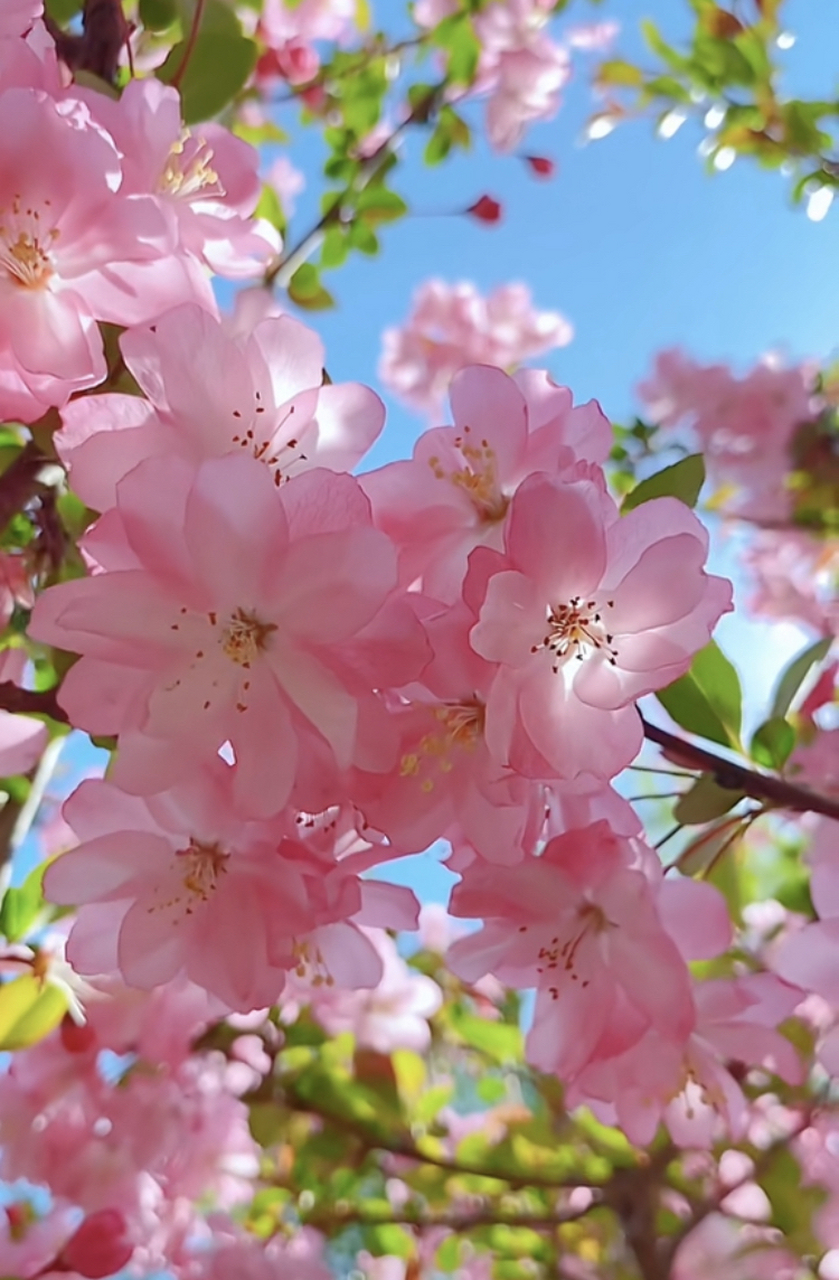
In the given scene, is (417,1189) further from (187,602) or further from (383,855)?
(187,602)

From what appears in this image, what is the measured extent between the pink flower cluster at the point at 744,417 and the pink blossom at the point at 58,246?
6.45 ft

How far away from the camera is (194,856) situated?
0.59 m

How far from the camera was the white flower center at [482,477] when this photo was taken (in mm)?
551

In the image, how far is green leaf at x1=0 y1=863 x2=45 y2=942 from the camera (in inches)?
33.9

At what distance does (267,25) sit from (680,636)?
1682mm

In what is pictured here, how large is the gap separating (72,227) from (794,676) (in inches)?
21.1

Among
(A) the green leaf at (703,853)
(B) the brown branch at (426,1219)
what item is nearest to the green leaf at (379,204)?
(A) the green leaf at (703,853)

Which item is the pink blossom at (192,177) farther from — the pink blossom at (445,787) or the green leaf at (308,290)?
the green leaf at (308,290)

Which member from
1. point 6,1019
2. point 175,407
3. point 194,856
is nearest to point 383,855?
point 194,856

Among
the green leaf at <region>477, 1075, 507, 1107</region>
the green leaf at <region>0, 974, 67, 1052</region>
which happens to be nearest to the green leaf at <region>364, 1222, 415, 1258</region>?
the green leaf at <region>477, 1075, 507, 1107</region>

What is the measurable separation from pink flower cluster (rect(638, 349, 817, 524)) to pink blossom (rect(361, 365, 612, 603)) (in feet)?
6.08

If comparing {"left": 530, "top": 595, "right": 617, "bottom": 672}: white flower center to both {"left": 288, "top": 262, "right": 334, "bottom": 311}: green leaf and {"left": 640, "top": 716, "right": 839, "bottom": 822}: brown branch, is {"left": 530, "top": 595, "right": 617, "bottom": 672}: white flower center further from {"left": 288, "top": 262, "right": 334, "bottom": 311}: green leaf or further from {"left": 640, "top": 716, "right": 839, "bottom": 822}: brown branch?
{"left": 288, "top": 262, "right": 334, "bottom": 311}: green leaf

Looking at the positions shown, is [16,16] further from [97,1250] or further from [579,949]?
[97,1250]

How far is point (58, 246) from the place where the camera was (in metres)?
0.52
